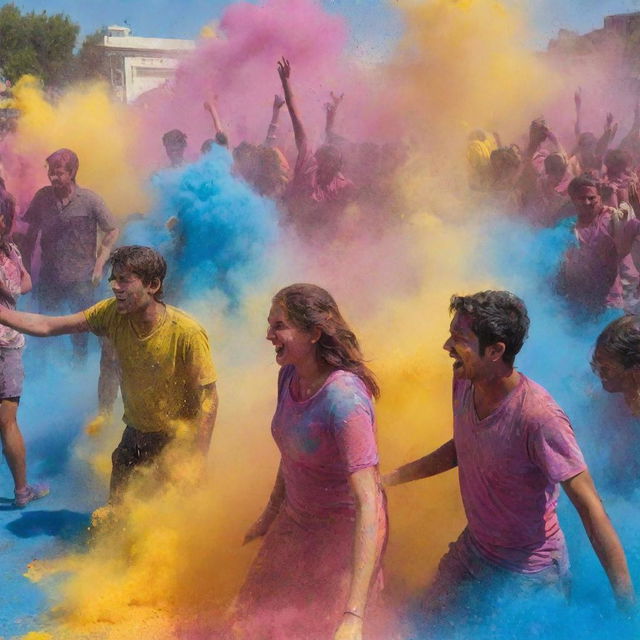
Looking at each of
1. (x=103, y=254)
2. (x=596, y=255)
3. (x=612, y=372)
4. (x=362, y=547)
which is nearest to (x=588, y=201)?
(x=596, y=255)

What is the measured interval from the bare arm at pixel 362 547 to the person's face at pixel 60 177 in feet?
15.4

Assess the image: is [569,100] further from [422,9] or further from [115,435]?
[115,435]

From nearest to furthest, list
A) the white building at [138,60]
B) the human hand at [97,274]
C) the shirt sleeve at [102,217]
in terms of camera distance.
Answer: the human hand at [97,274], the shirt sleeve at [102,217], the white building at [138,60]

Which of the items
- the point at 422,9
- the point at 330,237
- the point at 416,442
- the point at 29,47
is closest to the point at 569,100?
the point at 422,9

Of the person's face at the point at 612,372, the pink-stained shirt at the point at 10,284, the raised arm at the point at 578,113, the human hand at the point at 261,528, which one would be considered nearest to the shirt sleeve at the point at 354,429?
the human hand at the point at 261,528

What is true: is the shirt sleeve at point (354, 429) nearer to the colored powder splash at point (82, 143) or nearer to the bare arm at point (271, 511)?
the bare arm at point (271, 511)

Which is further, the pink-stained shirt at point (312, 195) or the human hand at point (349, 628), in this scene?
the pink-stained shirt at point (312, 195)

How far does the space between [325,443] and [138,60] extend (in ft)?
30.1

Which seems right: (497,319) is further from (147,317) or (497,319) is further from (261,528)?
(147,317)

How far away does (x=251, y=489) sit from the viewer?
3.68 meters

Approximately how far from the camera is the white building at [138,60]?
9.98m

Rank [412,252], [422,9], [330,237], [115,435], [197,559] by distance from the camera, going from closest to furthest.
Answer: [197,559] < [115,435] < [412,252] < [330,237] < [422,9]

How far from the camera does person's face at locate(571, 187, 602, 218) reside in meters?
5.66

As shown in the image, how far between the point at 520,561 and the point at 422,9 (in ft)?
21.1
